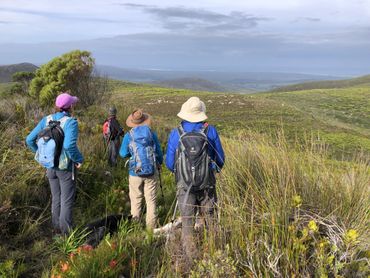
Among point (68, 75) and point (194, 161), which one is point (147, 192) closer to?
point (194, 161)

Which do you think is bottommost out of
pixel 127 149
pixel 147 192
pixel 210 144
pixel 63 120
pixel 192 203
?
pixel 147 192

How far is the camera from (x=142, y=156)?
5562 millimetres

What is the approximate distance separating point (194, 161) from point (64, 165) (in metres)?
1.86

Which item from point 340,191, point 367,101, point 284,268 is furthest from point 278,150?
point 367,101

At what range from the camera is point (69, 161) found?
5.12 m

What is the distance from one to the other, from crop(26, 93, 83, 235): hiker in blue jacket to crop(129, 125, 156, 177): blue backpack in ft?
2.52

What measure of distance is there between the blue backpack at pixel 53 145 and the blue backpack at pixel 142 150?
946 mm

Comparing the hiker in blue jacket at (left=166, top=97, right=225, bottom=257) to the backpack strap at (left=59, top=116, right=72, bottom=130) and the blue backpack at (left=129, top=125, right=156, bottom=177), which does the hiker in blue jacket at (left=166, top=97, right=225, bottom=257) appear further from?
the backpack strap at (left=59, top=116, right=72, bottom=130)

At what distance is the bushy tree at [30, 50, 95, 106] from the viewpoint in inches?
569

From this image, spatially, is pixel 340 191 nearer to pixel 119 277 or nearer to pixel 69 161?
pixel 119 277

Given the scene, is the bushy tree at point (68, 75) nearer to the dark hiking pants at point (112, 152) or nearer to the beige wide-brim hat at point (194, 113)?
Answer: the dark hiking pants at point (112, 152)

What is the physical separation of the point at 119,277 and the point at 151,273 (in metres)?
A: 0.30

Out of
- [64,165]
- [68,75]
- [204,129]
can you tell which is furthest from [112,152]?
[68,75]

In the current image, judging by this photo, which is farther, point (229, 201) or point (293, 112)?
point (293, 112)
